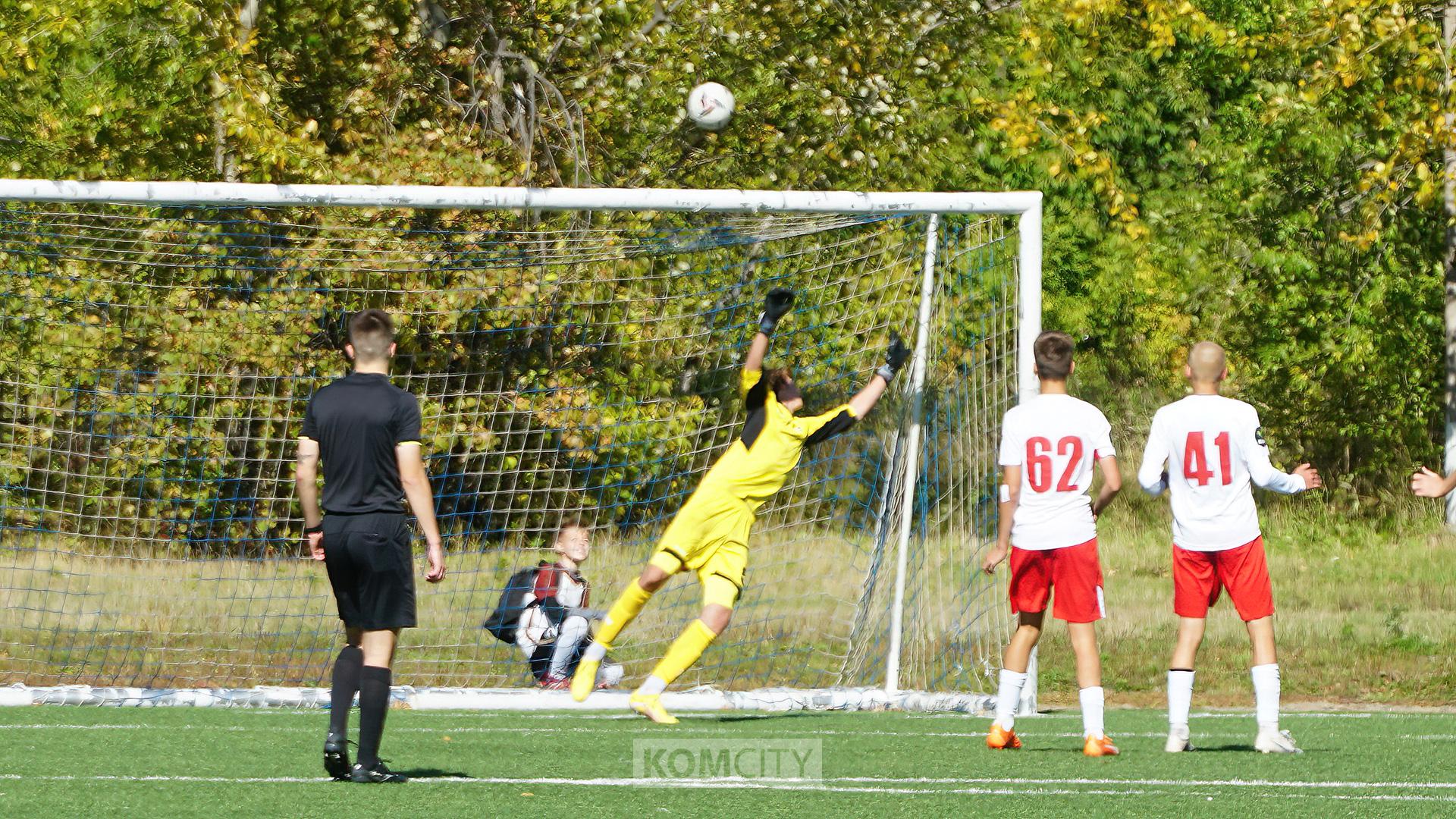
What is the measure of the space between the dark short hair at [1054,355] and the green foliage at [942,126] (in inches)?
261

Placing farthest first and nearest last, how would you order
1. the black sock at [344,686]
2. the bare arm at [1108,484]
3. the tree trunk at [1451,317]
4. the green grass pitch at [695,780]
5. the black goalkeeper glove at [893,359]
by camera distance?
the tree trunk at [1451,317] < the black goalkeeper glove at [893,359] < the bare arm at [1108,484] < the black sock at [344,686] < the green grass pitch at [695,780]

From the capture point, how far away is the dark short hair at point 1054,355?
248 inches

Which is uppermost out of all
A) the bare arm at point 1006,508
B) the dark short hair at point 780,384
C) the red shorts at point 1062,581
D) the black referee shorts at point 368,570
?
the dark short hair at point 780,384

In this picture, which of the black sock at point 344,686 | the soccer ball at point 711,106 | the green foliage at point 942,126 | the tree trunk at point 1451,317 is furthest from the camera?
the tree trunk at point 1451,317

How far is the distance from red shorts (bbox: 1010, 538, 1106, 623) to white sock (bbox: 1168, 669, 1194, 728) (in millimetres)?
447

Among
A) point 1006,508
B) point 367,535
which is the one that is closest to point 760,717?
point 1006,508

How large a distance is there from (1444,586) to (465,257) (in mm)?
8031

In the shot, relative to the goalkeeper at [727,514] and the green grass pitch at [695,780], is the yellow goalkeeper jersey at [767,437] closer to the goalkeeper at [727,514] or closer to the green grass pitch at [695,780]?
the goalkeeper at [727,514]

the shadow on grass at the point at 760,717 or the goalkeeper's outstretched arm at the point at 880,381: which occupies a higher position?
the goalkeeper's outstretched arm at the point at 880,381

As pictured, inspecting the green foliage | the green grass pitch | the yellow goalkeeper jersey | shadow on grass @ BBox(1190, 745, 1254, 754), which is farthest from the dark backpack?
the green foliage

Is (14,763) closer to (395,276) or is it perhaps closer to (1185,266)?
(395,276)

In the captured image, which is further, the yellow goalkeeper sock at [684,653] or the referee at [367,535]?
the yellow goalkeeper sock at [684,653]

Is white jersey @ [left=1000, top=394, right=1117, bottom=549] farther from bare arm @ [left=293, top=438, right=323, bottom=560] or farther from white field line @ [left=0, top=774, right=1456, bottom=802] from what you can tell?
bare arm @ [left=293, top=438, right=323, bottom=560]

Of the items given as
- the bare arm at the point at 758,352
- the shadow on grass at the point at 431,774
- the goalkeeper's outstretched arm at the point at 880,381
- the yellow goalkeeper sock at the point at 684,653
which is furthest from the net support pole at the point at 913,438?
the shadow on grass at the point at 431,774
